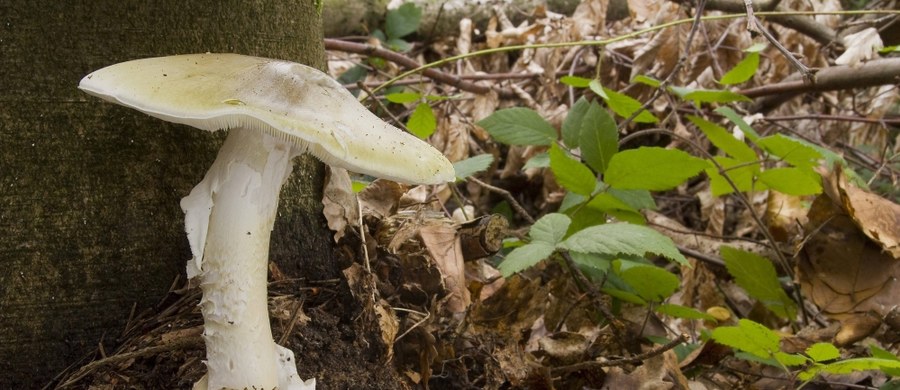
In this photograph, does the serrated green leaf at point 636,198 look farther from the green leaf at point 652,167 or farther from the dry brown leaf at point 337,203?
the dry brown leaf at point 337,203

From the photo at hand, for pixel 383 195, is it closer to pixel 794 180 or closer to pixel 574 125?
pixel 574 125

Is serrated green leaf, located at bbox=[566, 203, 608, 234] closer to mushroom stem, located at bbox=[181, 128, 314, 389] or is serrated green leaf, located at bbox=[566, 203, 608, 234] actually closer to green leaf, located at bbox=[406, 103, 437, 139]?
green leaf, located at bbox=[406, 103, 437, 139]

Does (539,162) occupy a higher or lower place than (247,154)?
lower

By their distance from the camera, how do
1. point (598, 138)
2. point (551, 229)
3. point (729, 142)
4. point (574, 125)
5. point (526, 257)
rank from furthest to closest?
point (729, 142)
point (574, 125)
point (598, 138)
point (551, 229)
point (526, 257)

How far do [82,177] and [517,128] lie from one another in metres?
1.52

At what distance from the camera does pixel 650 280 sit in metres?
2.42

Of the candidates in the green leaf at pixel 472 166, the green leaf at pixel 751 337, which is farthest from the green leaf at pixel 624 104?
the green leaf at pixel 751 337

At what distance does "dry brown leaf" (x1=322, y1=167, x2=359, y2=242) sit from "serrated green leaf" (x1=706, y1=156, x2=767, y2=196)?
150cm

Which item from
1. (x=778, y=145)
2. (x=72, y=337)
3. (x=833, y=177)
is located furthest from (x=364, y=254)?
(x=833, y=177)

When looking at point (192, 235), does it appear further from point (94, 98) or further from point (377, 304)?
point (377, 304)

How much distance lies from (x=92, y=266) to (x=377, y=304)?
70cm

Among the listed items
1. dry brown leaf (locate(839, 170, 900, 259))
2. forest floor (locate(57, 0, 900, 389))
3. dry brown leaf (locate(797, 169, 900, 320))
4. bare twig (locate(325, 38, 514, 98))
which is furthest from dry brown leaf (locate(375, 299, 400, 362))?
bare twig (locate(325, 38, 514, 98))

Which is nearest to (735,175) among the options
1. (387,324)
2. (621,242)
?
(621,242)

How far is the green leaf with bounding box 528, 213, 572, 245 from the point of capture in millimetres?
2234
